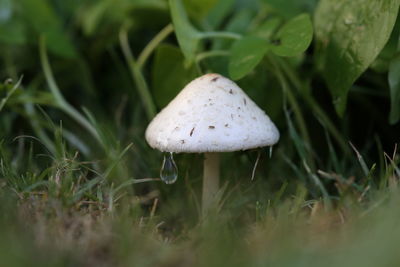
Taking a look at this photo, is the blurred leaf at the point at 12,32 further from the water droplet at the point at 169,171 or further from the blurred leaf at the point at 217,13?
the water droplet at the point at 169,171

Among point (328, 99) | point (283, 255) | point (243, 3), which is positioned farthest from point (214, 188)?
point (243, 3)

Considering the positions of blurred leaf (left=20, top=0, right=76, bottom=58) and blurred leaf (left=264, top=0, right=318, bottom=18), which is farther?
blurred leaf (left=20, top=0, right=76, bottom=58)

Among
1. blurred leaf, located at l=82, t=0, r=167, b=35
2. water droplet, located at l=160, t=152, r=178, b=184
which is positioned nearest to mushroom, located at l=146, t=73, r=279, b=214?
water droplet, located at l=160, t=152, r=178, b=184

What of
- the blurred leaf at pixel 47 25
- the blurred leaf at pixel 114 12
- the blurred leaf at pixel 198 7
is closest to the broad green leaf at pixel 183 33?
the blurred leaf at pixel 198 7

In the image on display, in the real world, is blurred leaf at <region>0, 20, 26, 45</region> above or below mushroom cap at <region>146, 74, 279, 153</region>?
above

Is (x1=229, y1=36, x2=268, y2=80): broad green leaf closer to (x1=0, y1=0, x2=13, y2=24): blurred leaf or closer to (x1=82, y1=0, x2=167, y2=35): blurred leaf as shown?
(x1=82, y1=0, x2=167, y2=35): blurred leaf

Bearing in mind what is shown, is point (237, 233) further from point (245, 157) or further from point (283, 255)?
point (245, 157)
